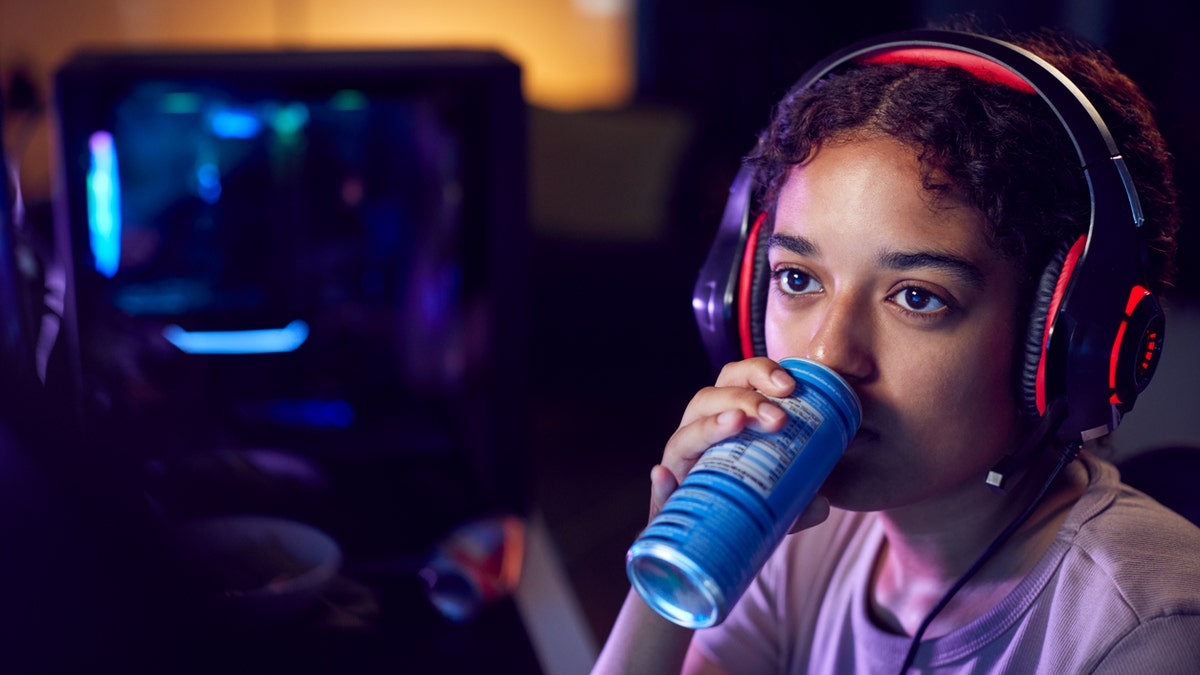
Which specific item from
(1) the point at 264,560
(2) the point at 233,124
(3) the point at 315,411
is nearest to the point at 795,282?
(1) the point at 264,560

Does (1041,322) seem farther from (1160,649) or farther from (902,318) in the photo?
(1160,649)

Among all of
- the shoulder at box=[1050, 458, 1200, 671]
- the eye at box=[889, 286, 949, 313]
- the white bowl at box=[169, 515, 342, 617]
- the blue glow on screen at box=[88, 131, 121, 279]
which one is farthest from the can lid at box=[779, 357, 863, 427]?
the blue glow on screen at box=[88, 131, 121, 279]

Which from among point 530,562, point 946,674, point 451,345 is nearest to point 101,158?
point 451,345

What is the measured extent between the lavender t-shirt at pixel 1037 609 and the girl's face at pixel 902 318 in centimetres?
11

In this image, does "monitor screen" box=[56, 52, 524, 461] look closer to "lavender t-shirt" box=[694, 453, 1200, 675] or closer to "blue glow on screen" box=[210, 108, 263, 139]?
"blue glow on screen" box=[210, 108, 263, 139]

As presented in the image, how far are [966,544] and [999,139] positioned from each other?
34cm

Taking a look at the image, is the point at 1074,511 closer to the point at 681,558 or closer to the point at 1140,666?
the point at 1140,666

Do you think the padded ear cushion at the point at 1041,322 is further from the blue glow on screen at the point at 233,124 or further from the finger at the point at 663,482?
the blue glow on screen at the point at 233,124

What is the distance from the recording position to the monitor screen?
3.90ft

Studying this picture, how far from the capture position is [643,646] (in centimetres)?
83

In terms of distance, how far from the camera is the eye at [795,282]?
0.79 meters

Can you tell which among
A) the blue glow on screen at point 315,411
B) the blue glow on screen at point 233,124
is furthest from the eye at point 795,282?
the blue glow on screen at point 233,124

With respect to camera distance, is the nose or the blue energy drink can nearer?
the blue energy drink can

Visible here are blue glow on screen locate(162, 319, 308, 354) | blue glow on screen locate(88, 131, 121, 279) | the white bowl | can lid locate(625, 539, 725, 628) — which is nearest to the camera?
can lid locate(625, 539, 725, 628)
